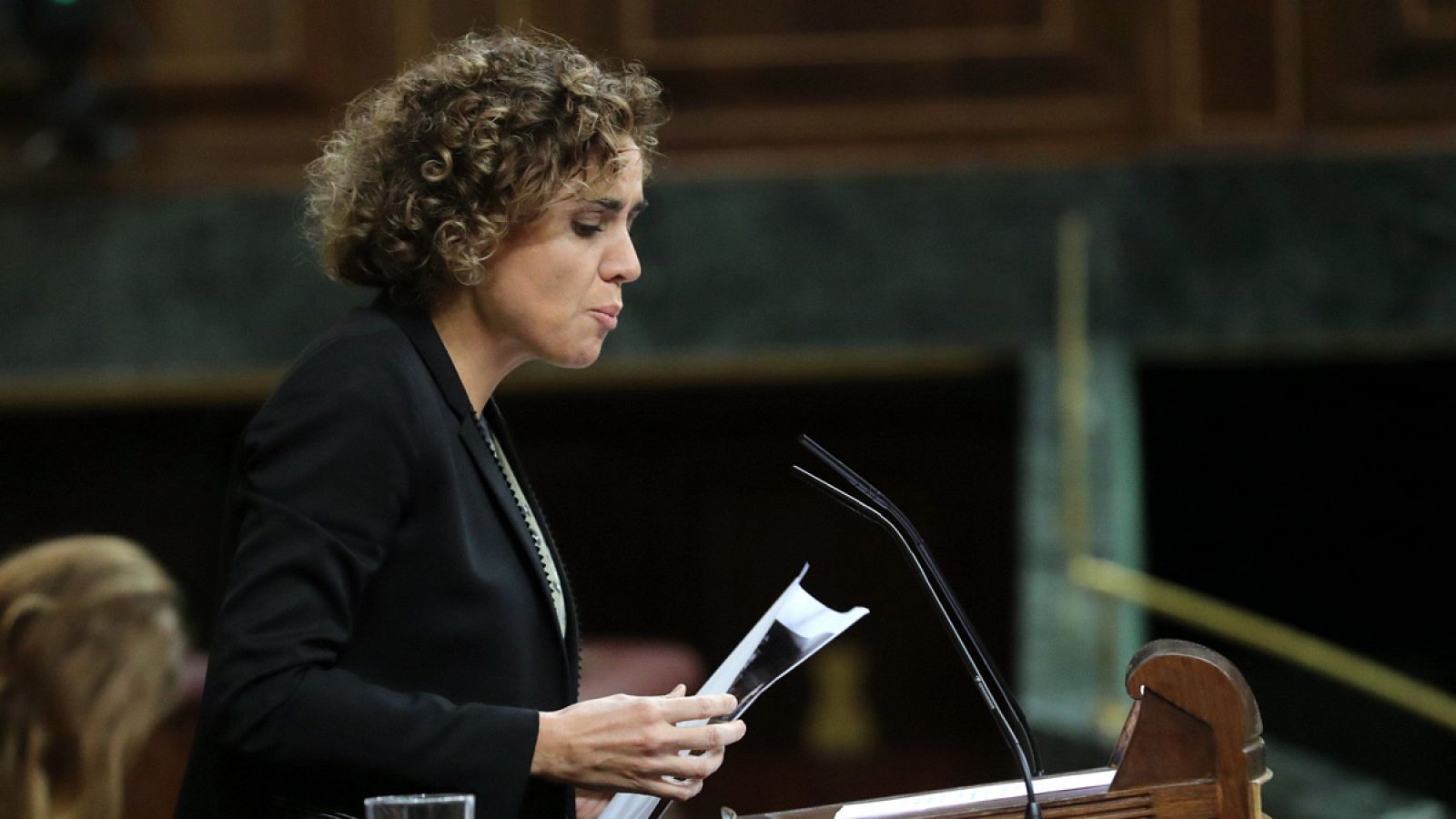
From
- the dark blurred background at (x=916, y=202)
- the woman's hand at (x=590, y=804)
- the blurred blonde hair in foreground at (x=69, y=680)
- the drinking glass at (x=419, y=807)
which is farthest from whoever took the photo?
the dark blurred background at (x=916, y=202)

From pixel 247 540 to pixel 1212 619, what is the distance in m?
2.87

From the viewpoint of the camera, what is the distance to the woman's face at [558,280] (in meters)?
1.62

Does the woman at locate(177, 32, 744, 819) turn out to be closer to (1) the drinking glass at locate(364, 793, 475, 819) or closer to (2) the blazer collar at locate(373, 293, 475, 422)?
(2) the blazer collar at locate(373, 293, 475, 422)

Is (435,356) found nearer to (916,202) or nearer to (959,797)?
(959,797)

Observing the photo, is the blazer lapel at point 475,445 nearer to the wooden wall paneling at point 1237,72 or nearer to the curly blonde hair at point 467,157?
the curly blonde hair at point 467,157

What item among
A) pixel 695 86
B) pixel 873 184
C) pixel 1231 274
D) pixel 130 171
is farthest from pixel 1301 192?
pixel 130 171

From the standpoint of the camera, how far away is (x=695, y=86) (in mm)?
4152

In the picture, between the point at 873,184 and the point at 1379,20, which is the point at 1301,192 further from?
the point at 873,184

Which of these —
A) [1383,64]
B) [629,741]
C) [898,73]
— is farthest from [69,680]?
[1383,64]

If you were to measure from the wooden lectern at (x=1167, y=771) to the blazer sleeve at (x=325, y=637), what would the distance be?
0.85ft

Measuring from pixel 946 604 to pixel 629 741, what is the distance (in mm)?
296

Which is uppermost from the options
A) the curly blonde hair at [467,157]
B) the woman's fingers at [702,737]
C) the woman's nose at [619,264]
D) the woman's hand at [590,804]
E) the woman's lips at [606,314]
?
the curly blonde hair at [467,157]

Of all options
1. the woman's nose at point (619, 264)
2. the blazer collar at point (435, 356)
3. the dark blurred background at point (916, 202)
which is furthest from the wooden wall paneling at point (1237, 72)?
the blazer collar at point (435, 356)

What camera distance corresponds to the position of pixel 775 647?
1479mm
